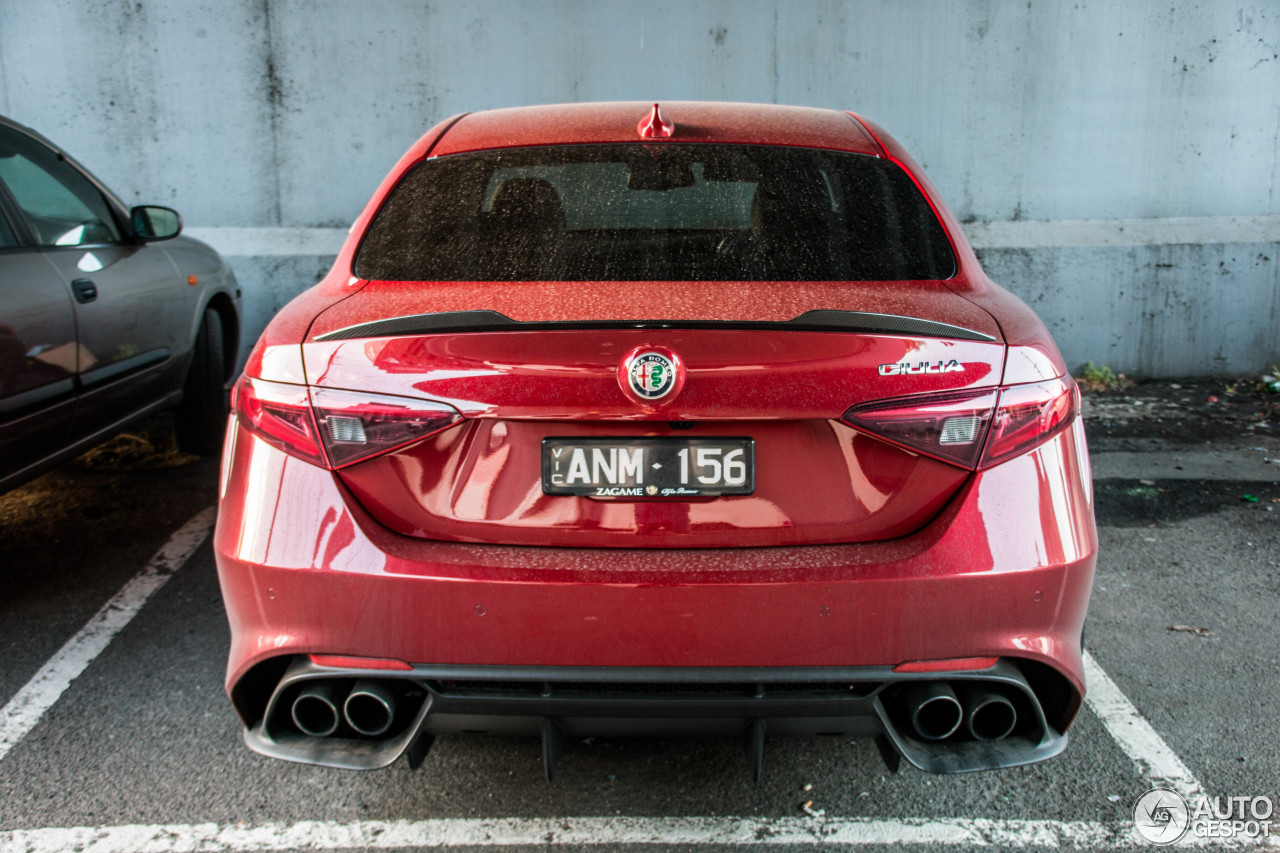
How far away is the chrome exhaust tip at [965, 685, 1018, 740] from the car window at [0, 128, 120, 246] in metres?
3.68

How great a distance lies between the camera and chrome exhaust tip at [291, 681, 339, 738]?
74.6 inches

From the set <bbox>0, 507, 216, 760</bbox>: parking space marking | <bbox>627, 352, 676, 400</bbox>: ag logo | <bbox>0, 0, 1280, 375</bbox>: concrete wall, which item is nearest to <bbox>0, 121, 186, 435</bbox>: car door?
<bbox>0, 507, 216, 760</bbox>: parking space marking

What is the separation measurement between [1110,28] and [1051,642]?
A: 255 inches

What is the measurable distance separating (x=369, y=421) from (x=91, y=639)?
208 cm

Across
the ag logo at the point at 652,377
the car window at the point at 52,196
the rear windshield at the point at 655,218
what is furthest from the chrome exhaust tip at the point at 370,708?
the car window at the point at 52,196

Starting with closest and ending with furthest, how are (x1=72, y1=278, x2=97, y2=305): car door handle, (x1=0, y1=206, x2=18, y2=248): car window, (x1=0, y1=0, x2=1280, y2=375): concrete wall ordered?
(x1=0, y1=206, x2=18, y2=248): car window, (x1=72, y1=278, x2=97, y2=305): car door handle, (x1=0, y1=0, x2=1280, y2=375): concrete wall

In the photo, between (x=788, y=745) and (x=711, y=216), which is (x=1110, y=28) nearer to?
(x=711, y=216)

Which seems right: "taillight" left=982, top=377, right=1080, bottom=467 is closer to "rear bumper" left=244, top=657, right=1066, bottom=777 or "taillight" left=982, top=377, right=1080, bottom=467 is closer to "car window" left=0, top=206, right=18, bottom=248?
"rear bumper" left=244, top=657, right=1066, bottom=777

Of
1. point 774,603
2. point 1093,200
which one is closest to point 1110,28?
point 1093,200

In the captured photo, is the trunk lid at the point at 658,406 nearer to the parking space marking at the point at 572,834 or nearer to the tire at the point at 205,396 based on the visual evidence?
the parking space marking at the point at 572,834

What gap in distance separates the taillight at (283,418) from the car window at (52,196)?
2421 millimetres

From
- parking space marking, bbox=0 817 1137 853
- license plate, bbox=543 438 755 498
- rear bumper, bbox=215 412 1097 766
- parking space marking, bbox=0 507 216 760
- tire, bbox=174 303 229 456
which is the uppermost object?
license plate, bbox=543 438 755 498

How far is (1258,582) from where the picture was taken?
370 cm

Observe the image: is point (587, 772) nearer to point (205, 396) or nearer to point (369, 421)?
point (369, 421)
